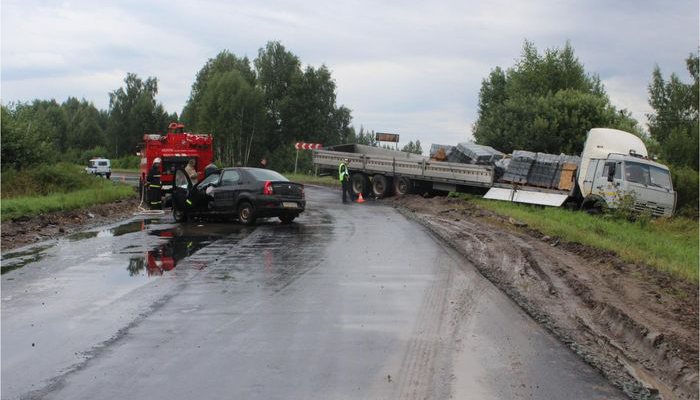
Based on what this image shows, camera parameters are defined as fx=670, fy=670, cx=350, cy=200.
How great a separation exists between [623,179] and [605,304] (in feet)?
48.3

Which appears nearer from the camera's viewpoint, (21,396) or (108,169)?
(21,396)

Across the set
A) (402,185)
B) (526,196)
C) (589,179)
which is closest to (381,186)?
(402,185)

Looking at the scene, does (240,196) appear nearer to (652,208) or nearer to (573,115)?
(652,208)

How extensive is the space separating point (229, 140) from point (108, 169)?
75.7 feet

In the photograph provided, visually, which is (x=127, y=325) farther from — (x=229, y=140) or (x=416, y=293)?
(x=229, y=140)

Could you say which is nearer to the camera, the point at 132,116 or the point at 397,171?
the point at 397,171

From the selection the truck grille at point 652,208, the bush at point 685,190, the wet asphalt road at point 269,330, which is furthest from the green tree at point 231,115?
the wet asphalt road at point 269,330

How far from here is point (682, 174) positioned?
27266 millimetres

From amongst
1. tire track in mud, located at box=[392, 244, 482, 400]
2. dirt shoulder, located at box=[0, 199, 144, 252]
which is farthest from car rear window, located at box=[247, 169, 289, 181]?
tire track in mud, located at box=[392, 244, 482, 400]

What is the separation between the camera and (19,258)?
1187 centimetres

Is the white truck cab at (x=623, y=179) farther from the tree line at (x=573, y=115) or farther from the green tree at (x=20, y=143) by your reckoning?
the green tree at (x=20, y=143)

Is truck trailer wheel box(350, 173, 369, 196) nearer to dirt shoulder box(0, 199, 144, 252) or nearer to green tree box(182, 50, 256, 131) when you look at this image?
dirt shoulder box(0, 199, 144, 252)

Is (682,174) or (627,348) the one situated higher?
(682,174)

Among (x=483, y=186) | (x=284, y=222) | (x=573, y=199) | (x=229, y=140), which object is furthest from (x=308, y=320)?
(x=229, y=140)
